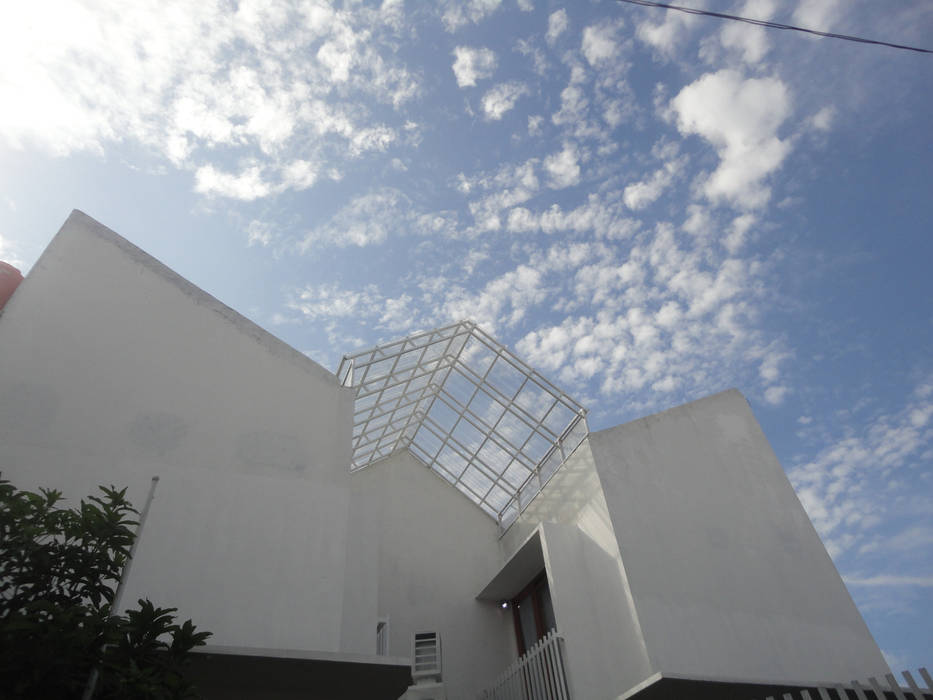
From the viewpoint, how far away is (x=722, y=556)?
1261 cm

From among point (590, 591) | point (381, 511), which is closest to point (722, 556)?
point (590, 591)

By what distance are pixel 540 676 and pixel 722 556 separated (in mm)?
4238

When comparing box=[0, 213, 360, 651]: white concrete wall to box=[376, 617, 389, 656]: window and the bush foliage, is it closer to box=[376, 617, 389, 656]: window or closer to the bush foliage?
box=[376, 617, 389, 656]: window

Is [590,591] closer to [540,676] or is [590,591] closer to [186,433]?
[540,676]

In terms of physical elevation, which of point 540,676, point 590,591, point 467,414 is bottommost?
point 540,676

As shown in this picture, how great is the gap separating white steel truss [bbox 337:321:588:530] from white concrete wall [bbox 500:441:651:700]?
47.4 inches

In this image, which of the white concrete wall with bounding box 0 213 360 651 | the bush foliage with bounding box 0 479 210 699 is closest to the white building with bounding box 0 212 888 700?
the white concrete wall with bounding box 0 213 360 651

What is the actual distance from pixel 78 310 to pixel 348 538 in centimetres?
610

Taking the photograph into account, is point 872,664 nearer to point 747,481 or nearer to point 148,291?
point 747,481

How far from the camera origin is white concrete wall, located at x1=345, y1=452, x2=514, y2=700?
15.5m

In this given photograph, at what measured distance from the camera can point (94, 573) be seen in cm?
588

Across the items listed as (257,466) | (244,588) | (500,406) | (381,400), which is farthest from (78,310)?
(500,406)

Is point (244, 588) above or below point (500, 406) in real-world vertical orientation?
below

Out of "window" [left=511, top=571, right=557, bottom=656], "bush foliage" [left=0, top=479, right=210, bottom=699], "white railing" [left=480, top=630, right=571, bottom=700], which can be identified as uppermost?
"window" [left=511, top=571, right=557, bottom=656]
